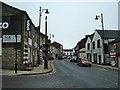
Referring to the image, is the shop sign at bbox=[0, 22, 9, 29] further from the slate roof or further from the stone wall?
the slate roof

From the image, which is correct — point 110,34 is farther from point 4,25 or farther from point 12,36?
point 4,25

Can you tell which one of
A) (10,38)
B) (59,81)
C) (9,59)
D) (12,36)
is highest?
(12,36)

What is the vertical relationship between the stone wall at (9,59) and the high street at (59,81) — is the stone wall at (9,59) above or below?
above

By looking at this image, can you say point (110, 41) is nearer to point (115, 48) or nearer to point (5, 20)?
point (115, 48)

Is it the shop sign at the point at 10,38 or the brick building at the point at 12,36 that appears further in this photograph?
the shop sign at the point at 10,38

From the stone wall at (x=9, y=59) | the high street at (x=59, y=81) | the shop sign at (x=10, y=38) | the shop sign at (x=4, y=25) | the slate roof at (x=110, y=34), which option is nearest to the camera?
the high street at (x=59, y=81)

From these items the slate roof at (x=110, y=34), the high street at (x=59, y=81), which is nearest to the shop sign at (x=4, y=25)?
the high street at (x=59, y=81)

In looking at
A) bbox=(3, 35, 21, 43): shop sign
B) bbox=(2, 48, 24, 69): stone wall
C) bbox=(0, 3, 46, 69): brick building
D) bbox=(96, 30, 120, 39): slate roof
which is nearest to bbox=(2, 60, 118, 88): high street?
bbox=(2, 48, 24, 69): stone wall

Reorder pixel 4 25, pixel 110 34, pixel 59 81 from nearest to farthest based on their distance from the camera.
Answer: pixel 59 81 → pixel 4 25 → pixel 110 34

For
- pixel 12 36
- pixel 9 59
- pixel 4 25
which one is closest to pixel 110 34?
pixel 12 36

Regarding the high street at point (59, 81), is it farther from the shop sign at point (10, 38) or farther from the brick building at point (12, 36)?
the shop sign at point (10, 38)

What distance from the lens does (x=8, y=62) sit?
1872cm

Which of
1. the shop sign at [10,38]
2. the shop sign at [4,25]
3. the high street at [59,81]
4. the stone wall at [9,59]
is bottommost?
the high street at [59,81]

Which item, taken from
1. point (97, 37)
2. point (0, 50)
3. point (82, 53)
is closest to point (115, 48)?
point (97, 37)
